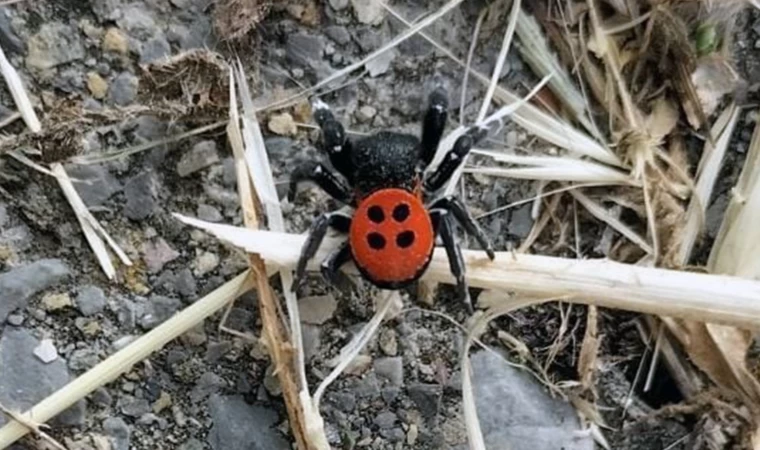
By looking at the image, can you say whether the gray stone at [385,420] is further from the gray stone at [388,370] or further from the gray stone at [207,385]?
the gray stone at [207,385]

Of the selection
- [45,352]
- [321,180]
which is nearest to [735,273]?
[321,180]

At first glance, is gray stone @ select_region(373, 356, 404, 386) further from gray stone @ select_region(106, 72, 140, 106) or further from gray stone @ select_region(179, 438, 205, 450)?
gray stone @ select_region(106, 72, 140, 106)

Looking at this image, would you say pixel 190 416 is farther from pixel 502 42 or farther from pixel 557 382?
pixel 502 42

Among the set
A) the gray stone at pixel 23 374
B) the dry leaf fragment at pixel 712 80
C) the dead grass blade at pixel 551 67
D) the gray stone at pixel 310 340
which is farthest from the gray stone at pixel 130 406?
the dry leaf fragment at pixel 712 80

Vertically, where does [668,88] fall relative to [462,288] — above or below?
above

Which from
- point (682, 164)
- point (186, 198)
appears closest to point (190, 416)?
point (186, 198)

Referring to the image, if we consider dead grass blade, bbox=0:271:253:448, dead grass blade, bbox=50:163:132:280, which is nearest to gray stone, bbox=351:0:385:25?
dead grass blade, bbox=0:271:253:448

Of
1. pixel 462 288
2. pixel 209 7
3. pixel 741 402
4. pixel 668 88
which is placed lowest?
pixel 741 402
